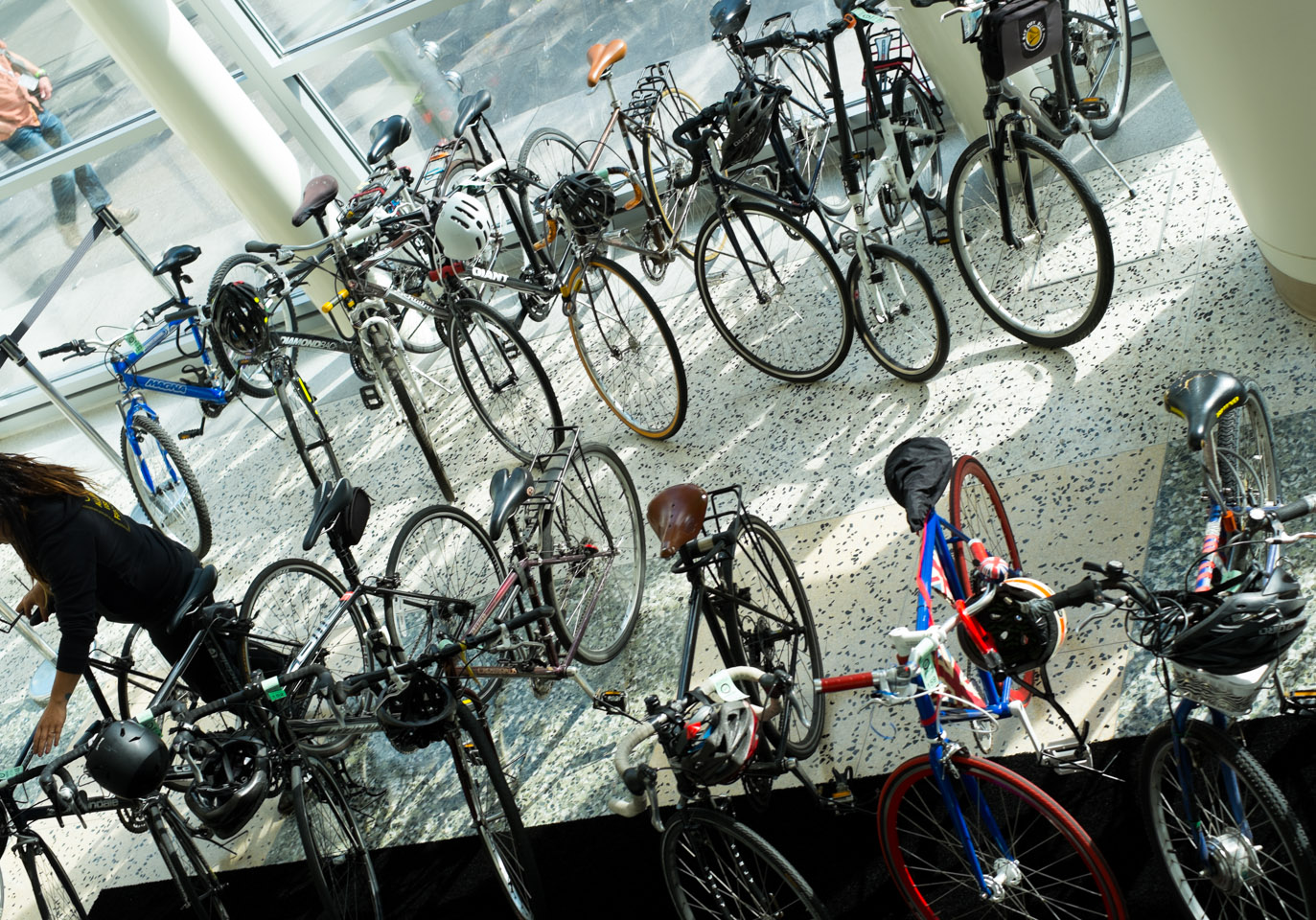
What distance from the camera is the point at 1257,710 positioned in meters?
2.53

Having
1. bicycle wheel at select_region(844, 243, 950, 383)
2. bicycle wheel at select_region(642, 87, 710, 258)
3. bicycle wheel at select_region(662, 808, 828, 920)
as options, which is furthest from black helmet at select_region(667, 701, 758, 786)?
bicycle wheel at select_region(642, 87, 710, 258)

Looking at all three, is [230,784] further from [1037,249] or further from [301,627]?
[1037,249]

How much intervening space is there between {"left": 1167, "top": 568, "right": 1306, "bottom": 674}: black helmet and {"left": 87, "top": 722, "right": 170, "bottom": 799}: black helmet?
2353 mm

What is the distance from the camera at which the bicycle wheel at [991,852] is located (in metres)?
2.12

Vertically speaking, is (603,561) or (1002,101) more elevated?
(1002,101)

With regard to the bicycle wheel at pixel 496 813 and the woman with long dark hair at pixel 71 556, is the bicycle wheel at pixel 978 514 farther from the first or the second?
the woman with long dark hair at pixel 71 556

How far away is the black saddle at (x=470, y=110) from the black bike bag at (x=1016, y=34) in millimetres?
2523

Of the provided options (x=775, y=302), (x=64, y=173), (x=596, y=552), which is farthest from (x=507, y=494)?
(x=64, y=173)

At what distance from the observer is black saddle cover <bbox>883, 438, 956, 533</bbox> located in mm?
2477

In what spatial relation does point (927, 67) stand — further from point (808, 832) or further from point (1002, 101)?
point (808, 832)

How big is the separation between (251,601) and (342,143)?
3.45 m

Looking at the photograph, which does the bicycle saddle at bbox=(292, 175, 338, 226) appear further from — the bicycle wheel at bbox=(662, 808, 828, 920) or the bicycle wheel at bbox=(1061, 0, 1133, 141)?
the bicycle wheel at bbox=(662, 808, 828, 920)

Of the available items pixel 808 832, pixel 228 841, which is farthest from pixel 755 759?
pixel 228 841

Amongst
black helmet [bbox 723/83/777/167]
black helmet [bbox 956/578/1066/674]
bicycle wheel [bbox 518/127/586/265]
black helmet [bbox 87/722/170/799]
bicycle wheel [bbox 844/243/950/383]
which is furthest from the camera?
bicycle wheel [bbox 518/127/586/265]
